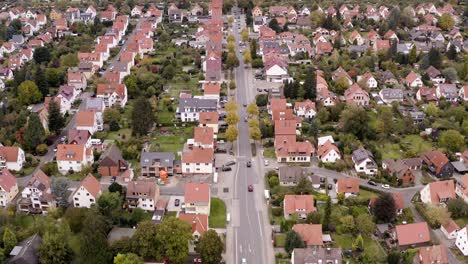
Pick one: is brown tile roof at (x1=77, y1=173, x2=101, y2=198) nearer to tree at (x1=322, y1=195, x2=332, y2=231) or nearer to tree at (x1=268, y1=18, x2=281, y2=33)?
tree at (x1=322, y1=195, x2=332, y2=231)

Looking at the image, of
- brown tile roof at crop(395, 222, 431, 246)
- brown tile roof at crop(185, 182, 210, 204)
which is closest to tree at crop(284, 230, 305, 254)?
brown tile roof at crop(395, 222, 431, 246)

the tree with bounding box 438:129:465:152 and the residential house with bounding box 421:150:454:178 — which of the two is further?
the tree with bounding box 438:129:465:152

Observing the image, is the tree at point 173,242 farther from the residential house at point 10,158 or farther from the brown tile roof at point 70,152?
the residential house at point 10,158

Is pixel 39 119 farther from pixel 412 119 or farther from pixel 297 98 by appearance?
pixel 412 119

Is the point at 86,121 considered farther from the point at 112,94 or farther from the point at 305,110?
the point at 305,110

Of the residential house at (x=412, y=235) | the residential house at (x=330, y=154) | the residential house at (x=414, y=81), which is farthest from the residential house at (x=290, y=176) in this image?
the residential house at (x=414, y=81)

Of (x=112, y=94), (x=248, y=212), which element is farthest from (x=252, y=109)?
(x=248, y=212)

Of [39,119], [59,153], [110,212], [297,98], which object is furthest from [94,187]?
[297,98]
